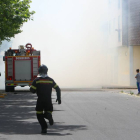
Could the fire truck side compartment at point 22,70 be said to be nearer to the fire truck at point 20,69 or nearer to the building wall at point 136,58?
the fire truck at point 20,69

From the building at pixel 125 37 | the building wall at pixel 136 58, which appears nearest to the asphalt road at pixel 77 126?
the building at pixel 125 37

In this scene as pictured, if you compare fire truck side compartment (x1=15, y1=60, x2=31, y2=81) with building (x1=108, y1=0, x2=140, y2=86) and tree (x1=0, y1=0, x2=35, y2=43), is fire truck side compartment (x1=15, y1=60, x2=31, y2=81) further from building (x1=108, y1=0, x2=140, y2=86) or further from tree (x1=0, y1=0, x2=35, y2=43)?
building (x1=108, y1=0, x2=140, y2=86)

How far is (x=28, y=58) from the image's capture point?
31.9 meters

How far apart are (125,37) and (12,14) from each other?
21382 mm

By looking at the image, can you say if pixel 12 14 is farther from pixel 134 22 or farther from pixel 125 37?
pixel 125 37

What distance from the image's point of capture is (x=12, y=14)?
26656 mm

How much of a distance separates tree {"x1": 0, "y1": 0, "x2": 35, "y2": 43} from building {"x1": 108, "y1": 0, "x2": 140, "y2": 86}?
60.5 ft

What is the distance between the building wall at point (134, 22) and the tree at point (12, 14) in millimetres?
18209

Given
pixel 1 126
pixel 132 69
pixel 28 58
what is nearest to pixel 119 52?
pixel 132 69

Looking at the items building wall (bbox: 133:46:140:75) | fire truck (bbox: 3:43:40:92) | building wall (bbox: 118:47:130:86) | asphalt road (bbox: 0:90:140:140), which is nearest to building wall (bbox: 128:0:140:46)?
building wall (bbox: 133:46:140:75)

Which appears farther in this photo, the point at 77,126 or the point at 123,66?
the point at 123,66

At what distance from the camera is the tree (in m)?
26.1

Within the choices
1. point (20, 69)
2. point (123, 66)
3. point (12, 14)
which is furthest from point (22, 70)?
point (123, 66)

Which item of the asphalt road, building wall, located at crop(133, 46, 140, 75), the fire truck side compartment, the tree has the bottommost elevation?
the asphalt road
